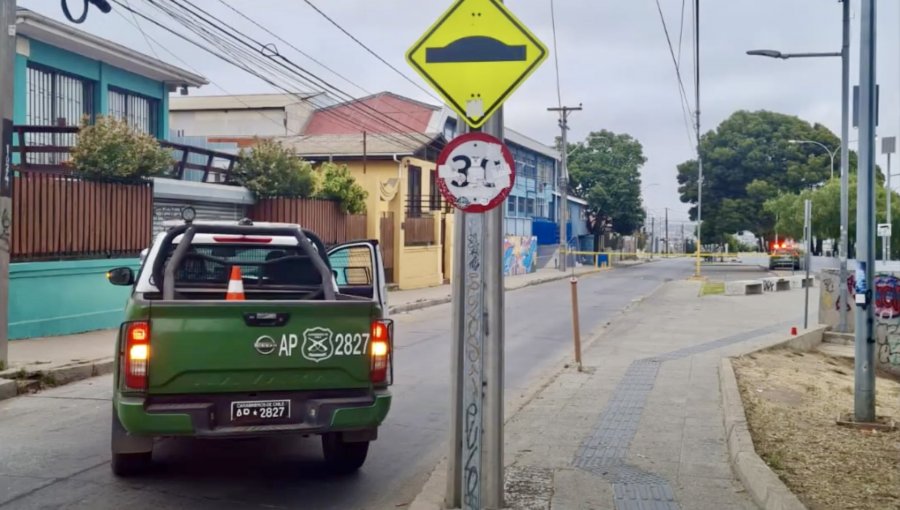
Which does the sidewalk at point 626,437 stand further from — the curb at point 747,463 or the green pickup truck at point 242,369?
the green pickup truck at point 242,369

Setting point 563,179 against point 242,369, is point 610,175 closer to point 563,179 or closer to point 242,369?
point 563,179

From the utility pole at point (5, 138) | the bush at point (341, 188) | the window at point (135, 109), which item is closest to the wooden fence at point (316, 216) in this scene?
the bush at point (341, 188)

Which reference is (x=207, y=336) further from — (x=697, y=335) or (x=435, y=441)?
(x=697, y=335)

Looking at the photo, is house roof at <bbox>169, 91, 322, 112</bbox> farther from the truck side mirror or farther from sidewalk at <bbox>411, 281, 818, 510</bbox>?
the truck side mirror

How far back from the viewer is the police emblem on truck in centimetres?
591

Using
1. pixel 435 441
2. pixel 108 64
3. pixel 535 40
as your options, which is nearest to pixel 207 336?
pixel 535 40

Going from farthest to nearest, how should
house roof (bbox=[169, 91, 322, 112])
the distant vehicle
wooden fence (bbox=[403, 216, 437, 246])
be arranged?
the distant vehicle, house roof (bbox=[169, 91, 322, 112]), wooden fence (bbox=[403, 216, 437, 246])

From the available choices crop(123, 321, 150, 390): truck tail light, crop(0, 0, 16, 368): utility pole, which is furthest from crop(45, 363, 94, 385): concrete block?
crop(123, 321, 150, 390): truck tail light

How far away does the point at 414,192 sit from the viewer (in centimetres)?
3534

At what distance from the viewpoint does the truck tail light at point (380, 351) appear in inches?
241

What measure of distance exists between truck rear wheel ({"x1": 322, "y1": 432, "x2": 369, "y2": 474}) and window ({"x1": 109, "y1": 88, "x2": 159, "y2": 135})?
16652mm

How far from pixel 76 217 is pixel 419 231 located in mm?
18844

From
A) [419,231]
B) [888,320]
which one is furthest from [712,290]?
[888,320]

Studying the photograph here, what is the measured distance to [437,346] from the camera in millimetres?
15945
